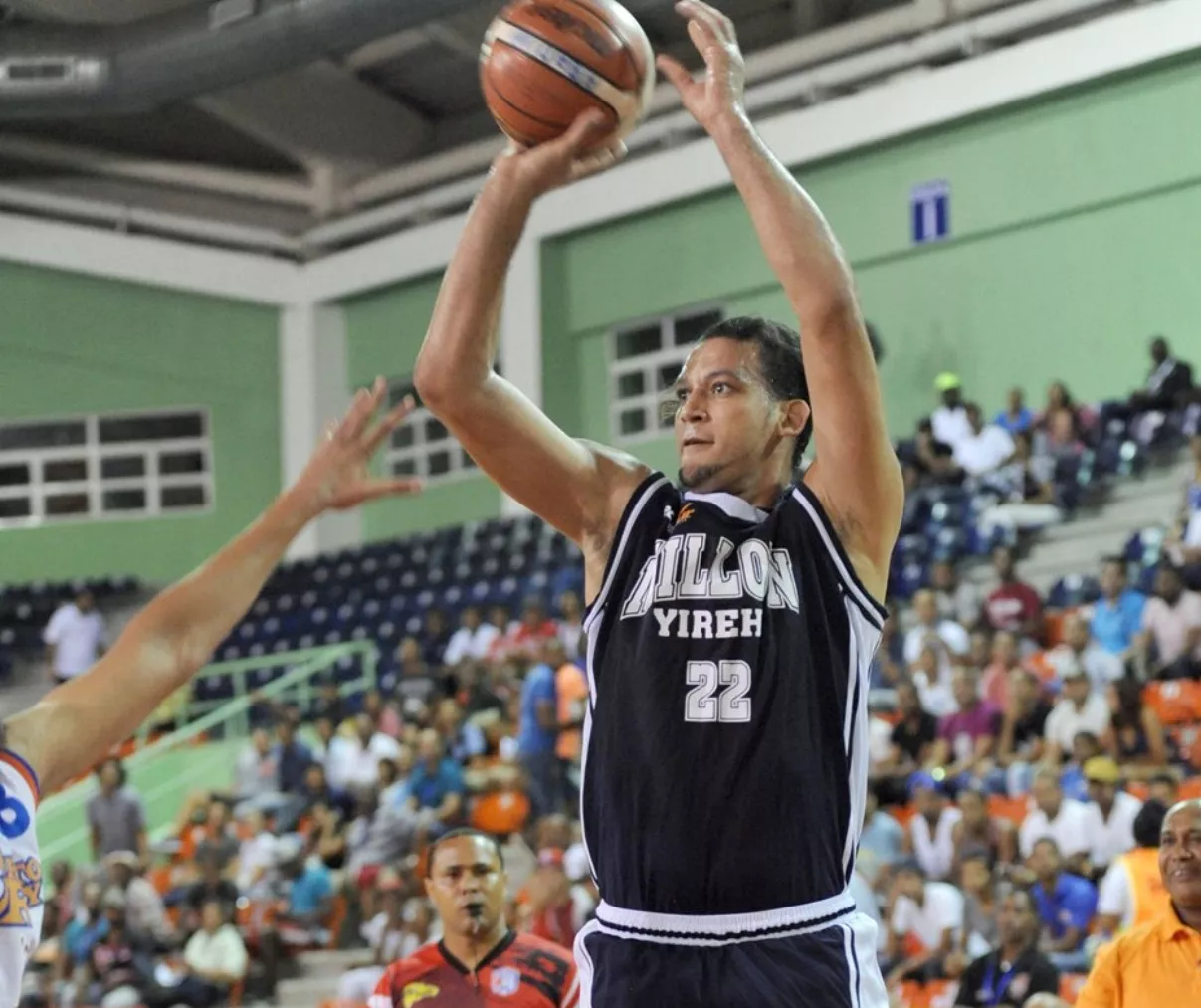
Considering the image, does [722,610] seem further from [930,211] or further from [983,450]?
[930,211]

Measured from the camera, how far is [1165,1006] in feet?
18.7

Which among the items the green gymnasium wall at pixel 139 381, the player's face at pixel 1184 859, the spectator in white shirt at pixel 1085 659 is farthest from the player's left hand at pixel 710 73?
the green gymnasium wall at pixel 139 381

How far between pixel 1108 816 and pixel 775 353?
7.50m

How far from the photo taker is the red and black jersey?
20.4 ft

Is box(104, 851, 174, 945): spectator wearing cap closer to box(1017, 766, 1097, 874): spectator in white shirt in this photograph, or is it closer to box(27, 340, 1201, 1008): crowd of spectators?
box(27, 340, 1201, 1008): crowd of spectators

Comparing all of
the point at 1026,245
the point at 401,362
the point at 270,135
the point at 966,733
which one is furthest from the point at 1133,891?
the point at 270,135

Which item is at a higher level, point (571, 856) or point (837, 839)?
point (837, 839)

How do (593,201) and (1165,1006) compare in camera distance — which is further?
(593,201)

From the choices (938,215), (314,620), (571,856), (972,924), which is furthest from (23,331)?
(972,924)

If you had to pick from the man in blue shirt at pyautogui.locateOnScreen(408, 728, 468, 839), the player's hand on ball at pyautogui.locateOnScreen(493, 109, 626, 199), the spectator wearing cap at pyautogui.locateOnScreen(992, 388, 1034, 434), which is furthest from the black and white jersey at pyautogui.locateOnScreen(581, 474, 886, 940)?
the spectator wearing cap at pyautogui.locateOnScreen(992, 388, 1034, 434)

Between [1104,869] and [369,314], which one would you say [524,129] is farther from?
[369,314]

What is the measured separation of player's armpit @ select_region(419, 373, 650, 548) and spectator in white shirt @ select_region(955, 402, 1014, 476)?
12.4 m

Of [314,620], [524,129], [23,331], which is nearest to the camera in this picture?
[524,129]

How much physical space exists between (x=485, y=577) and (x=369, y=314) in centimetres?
600
